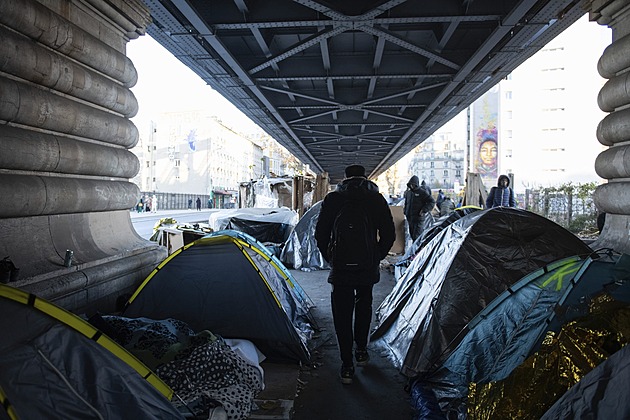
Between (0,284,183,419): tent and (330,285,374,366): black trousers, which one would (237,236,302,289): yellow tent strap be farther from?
(0,284,183,419): tent

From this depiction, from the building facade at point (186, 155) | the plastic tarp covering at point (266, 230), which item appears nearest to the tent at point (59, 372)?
the plastic tarp covering at point (266, 230)

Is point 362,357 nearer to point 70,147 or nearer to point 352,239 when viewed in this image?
point 352,239

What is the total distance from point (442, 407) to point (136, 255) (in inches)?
147

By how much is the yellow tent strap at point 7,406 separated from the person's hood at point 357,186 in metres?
3.29

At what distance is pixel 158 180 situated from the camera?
76688mm

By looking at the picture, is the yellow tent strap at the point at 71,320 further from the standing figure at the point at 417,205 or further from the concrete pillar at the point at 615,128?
the standing figure at the point at 417,205

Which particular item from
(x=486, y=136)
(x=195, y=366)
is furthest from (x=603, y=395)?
(x=486, y=136)

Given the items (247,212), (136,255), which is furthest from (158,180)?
(136,255)

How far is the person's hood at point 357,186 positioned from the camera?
445 centimetres

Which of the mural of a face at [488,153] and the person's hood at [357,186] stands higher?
the mural of a face at [488,153]

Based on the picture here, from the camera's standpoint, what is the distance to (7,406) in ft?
5.53

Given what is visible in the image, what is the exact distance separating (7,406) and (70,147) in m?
2.81

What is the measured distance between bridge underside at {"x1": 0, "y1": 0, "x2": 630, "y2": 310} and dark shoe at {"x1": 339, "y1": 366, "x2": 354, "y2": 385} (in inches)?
101

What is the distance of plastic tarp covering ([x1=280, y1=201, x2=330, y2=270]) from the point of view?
34.7 ft
